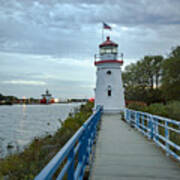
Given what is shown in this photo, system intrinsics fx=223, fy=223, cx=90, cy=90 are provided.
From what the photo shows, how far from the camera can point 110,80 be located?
23.3 meters

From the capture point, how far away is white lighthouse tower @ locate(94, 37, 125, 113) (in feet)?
75.9

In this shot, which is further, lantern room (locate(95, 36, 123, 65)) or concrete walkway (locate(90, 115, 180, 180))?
lantern room (locate(95, 36, 123, 65))

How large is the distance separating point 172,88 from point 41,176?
3478 centimetres

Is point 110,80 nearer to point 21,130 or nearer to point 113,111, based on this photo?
point 113,111

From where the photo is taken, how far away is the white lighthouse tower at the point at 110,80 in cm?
2312

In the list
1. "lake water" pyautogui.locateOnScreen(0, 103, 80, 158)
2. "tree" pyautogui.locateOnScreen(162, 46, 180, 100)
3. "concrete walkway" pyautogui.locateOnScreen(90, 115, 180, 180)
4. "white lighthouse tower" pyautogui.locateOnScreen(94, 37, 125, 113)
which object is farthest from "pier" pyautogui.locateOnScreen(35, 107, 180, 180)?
"tree" pyautogui.locateOnScreen(162, 46, 180, 100)

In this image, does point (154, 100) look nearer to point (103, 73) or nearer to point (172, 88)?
point (172, 88)

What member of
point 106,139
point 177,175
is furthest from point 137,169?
point 106,139

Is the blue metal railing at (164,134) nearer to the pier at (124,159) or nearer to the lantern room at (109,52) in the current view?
the pier at (124,159)

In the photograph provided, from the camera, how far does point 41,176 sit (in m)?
1.60

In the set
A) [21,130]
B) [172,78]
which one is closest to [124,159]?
[21,130]

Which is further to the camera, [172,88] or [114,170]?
A: [172,88]

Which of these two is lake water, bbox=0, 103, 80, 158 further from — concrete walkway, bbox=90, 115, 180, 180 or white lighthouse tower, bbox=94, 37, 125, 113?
concrete walkway, bbox=90, 115, 180, 180

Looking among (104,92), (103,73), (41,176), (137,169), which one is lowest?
(137,169)
